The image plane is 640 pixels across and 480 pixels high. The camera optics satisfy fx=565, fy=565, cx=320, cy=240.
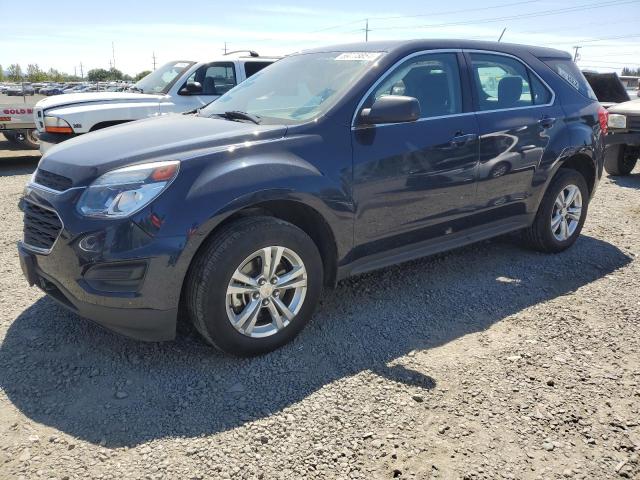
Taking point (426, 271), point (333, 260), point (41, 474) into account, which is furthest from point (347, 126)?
point (41, 474)

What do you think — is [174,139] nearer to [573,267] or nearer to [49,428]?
[49,428]

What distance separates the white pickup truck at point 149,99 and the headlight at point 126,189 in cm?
502

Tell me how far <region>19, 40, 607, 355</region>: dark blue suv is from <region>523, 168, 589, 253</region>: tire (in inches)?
6.8

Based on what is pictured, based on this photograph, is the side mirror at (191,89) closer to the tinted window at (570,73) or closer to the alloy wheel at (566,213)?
the tinted window at (570,73)

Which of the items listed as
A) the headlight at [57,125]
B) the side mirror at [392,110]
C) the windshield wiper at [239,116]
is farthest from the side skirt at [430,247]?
the headlight at [57,125]

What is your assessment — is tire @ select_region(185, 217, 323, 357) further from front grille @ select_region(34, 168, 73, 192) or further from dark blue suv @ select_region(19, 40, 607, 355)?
front grille @ select_region(34, 168, 73, 192)

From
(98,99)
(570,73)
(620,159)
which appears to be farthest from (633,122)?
(98,99)

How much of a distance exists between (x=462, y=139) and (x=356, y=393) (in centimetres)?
208

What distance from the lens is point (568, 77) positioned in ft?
16.8

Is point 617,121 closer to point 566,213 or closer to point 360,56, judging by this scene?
Result: point 566,213

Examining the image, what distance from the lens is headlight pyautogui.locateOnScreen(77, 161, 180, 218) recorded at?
9.43 feet

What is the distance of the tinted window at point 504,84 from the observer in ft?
14.3

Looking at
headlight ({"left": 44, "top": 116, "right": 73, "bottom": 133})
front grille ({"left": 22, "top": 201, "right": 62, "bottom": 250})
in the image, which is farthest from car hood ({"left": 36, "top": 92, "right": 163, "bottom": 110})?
front grille ({"left": 22, "top": 201, "right": 62, "bottom": 250})

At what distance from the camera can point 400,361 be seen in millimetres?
3324
